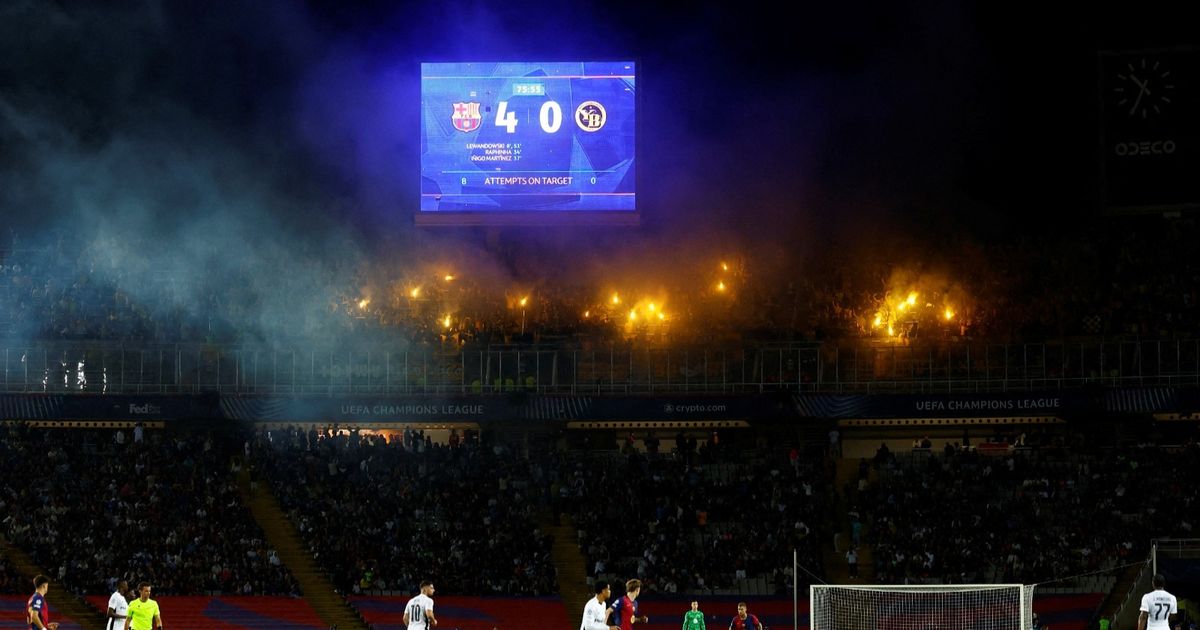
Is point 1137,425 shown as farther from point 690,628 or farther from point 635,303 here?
point 690,628

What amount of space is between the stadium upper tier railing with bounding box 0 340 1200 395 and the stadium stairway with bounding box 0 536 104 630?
228 inches

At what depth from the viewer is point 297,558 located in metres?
40.4

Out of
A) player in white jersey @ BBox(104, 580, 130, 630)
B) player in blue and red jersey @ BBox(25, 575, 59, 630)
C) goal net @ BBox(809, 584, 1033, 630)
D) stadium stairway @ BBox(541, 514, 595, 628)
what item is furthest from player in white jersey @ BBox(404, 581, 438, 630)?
stadium stairway @ BBox(541, 514, 595, 628)

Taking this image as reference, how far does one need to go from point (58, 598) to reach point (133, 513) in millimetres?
3311

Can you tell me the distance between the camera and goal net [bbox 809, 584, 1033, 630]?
31.3 metres

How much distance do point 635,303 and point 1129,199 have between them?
857 inches

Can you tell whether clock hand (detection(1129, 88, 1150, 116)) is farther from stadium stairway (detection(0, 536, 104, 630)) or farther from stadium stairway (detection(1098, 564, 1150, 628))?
stadium stairway (detection(0, 536, 104, 630))

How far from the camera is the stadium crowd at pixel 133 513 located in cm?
3912

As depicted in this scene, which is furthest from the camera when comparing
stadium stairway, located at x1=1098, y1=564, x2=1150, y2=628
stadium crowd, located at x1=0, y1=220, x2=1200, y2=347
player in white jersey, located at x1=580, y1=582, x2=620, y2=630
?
stadium crowd, located at x1=0, y1=220, x2=1200, y2=347

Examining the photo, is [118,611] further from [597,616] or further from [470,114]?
[470,114]

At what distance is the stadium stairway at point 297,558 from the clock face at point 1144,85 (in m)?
21.6

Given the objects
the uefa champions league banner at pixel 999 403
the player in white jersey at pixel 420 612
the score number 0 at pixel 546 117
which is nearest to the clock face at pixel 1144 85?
the player in white jersey at pixel 420 612

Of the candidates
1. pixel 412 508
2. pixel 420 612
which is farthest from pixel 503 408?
pixel 420 612

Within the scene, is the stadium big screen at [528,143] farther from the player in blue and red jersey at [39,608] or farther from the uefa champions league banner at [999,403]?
the player in blue and red jersey at [39,608]
